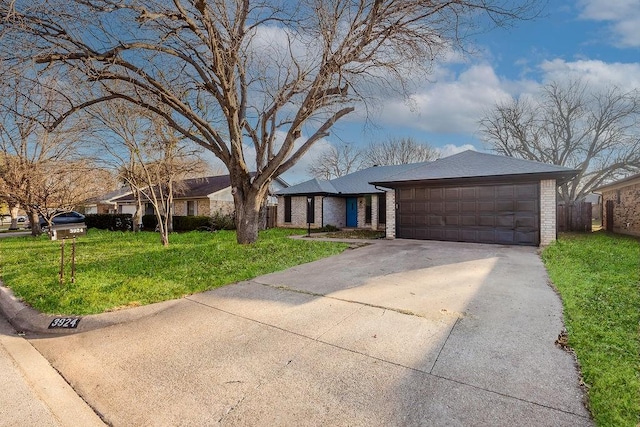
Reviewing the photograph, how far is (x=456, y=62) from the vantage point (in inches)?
314

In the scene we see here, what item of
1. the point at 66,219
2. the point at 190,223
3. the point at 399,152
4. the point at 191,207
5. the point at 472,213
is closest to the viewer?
the point at 472,213

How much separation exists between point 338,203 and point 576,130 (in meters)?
18.5

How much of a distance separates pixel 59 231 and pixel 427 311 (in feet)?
21.6

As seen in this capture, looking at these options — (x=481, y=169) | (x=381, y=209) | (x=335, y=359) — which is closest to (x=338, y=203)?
(x=381, y=209)

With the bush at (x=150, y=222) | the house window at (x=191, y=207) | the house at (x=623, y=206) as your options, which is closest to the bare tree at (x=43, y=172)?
the bush at (x=150, y=222)

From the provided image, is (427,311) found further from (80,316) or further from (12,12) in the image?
(12,12)

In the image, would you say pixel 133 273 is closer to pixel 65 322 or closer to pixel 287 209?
pixel 65 322

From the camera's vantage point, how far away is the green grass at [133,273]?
466 centimetres

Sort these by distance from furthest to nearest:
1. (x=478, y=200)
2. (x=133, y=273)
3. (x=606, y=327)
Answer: (x=478, y=200) → (x=133, y=273) → (x=606, y=327)

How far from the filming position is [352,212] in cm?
1958

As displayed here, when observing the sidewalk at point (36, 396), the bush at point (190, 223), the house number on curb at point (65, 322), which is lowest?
the sidewalk at point (36, 396)

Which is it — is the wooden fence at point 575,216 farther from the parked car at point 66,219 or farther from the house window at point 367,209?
the parked car at point 66,219

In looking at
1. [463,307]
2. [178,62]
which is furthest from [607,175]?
[178,62]

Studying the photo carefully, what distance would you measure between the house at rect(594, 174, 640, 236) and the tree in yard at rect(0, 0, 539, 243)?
1069 cm
